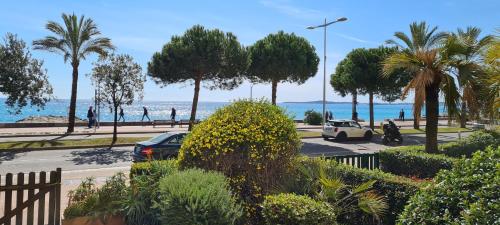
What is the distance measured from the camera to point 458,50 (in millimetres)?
12086

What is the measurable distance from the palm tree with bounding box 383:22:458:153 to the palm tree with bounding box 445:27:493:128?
0.74ft

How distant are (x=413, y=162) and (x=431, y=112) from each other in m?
2.69

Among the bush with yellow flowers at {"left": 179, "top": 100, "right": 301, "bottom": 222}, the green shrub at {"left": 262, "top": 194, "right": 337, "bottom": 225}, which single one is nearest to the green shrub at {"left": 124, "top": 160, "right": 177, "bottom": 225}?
the bush with yellow flowers at {"left": 179, "top": 100, "right": 301, "bottom": 222}

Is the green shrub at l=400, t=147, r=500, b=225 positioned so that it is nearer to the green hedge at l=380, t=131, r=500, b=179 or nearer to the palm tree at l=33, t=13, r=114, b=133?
the green hedge at l=380, t=131, r=500, b=179

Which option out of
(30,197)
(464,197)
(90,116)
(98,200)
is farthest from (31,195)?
(90,116)

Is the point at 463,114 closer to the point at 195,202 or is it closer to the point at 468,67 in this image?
the point at 468,67

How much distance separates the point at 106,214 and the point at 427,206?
4.54 meters

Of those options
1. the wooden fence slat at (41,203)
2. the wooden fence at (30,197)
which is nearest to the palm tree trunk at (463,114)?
the wooden fence at (30,197)

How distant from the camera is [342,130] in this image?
27.2 metres

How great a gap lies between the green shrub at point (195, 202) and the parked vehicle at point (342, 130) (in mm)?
22746

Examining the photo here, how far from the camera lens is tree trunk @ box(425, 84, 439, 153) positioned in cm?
1241

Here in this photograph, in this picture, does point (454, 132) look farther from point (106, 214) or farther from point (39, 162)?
point (106, 214)

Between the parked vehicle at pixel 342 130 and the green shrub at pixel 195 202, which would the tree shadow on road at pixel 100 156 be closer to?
the green shrub at pixel 195 202

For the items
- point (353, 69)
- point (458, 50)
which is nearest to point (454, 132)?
point (353, 69)
